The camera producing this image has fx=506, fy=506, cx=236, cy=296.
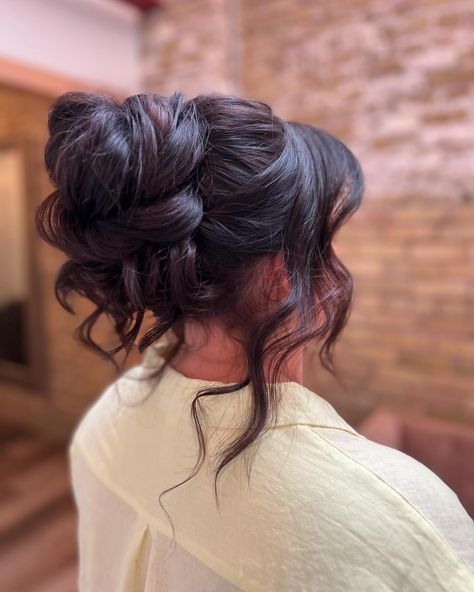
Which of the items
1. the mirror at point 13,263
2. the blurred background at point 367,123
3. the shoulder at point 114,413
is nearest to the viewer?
the shoulder at point 114,413

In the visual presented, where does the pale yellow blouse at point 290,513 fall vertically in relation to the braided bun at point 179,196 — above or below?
below

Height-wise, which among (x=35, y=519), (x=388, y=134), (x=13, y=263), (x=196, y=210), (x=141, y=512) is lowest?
(x=35, y=519)

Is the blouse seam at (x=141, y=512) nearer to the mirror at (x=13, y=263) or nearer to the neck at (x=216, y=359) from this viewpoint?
the neck at (x=216, y=359)

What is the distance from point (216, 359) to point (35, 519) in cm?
200

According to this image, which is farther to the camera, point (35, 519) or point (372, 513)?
point (35, 519)

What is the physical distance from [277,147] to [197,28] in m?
1.72

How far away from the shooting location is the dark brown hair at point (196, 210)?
42cm

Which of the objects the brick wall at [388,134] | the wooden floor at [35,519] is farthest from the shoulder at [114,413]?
the wooden floor at [35,519]

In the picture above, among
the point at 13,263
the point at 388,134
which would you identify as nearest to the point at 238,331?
the point at 388,134

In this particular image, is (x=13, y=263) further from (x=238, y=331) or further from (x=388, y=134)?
(x=238, y=331)

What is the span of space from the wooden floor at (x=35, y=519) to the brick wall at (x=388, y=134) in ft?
3.79

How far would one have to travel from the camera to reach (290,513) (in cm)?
42

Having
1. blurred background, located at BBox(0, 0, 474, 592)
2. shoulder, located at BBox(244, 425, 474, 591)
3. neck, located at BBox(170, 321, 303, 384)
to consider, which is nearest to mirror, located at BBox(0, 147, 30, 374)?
blurred background, located at BBox(0, 0, 474, 592)

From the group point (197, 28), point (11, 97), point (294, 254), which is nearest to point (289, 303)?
point (294, 254)
